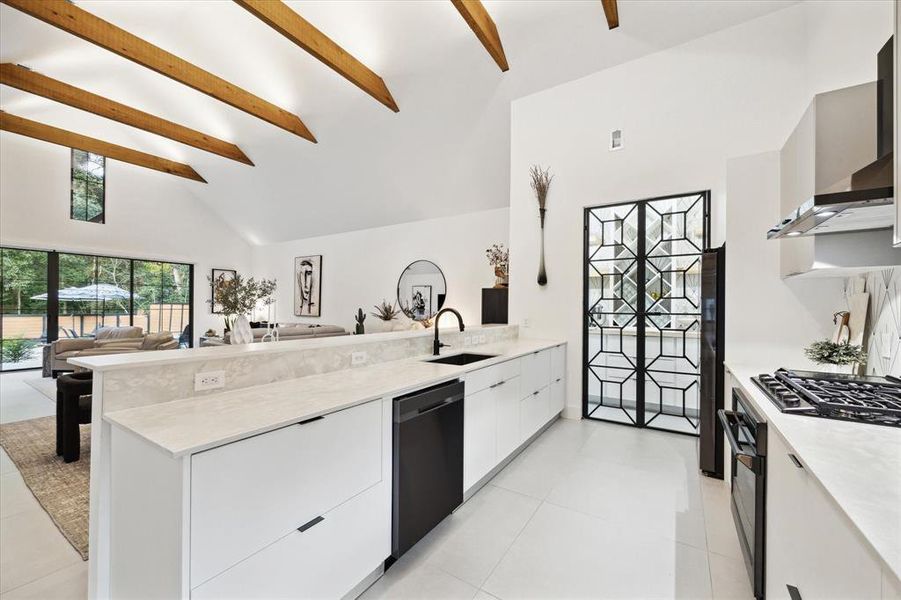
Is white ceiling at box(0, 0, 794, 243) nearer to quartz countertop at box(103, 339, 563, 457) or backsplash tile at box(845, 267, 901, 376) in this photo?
backsplash tile at box(845, 267, 901, 376)

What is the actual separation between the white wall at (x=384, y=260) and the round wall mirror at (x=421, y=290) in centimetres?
12

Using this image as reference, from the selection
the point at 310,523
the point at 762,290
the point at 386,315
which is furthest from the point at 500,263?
the point at 310,523

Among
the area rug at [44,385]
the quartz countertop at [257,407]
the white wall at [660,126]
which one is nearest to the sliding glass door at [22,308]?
Answer: the area rug at [44,385]

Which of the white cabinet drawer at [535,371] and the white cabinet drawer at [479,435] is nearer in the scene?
the white cabinet drawer at [479,435]

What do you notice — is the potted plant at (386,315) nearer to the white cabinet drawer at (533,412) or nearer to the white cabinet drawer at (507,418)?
the white cabinet drawer at (533,412)

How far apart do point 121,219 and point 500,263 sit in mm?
7752

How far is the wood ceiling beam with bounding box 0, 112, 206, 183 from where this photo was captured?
580cm

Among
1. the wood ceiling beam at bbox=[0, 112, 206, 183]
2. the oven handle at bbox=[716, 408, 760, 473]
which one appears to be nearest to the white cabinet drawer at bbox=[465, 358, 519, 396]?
the oven handle at bbox=[716, 408, 760, 473]

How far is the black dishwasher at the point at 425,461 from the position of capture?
5.37ft

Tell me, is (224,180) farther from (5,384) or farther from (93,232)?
(5,384)

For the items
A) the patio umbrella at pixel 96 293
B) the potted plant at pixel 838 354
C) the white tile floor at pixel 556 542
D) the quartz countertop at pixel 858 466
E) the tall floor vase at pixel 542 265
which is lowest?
the white tile floor at pixel 556 542

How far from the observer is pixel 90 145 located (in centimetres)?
652

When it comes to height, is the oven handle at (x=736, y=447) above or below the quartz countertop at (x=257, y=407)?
below

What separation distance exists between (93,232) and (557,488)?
924 cm
